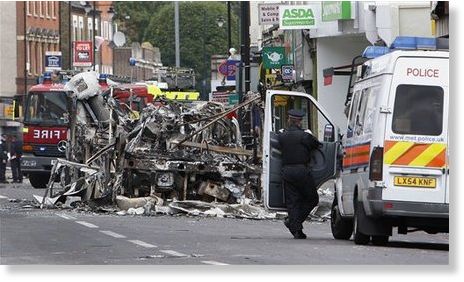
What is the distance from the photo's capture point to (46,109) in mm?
43344

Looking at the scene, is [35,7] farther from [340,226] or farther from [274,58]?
[340,226]

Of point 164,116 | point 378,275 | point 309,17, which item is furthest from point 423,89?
point 309,17

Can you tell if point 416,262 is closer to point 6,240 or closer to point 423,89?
point 423,89

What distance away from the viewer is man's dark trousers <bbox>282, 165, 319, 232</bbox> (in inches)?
799

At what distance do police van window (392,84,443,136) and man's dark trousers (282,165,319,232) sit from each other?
2581 mm

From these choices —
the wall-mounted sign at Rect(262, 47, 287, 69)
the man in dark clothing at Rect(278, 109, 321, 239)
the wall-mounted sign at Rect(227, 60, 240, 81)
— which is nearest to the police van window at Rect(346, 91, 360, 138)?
the man in dark clothing at Rect(278, 109, 321, 239)

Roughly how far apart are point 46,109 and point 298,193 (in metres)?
23.7

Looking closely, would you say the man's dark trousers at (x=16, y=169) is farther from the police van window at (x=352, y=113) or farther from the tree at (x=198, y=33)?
the tree at (x=198, y=33)

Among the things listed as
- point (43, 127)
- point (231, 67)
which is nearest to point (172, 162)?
point (43, 127)

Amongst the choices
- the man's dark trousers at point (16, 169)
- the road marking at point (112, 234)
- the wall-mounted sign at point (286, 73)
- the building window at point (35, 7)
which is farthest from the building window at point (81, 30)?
the road marking at point (112, 234)

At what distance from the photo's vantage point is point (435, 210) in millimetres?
17859

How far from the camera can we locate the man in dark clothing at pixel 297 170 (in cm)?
2027

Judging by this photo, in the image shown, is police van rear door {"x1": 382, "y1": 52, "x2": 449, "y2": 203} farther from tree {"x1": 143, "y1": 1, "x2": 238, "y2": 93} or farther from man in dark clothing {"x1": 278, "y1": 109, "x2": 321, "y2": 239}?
tree {"x1": 143, "y1": 1, "x2": 238, "y2": 93}

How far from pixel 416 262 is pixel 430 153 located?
2.33 meters
